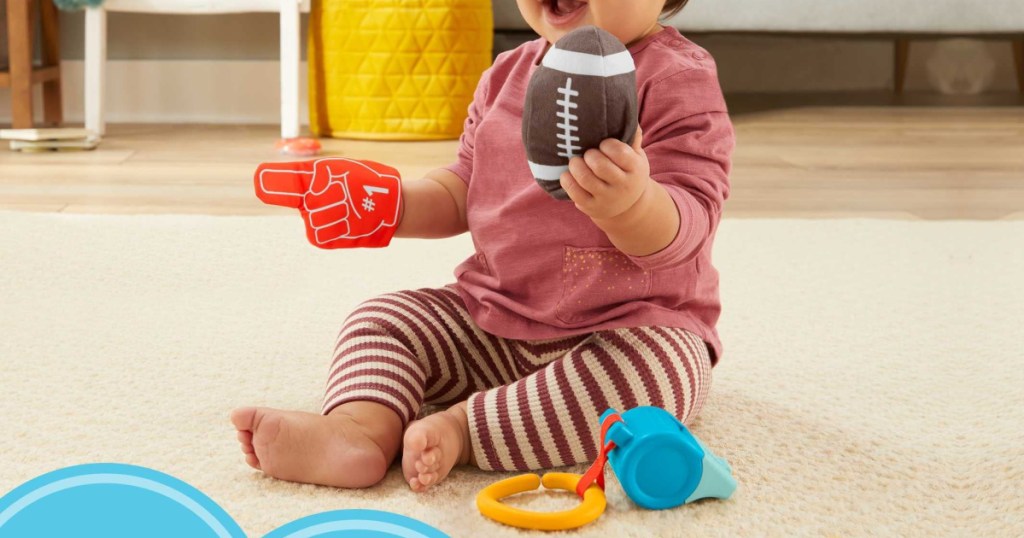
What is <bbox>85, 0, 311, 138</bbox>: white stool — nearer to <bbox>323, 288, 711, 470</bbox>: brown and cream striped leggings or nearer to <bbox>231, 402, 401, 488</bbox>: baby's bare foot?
<bbox>323, 288, 711, 470</bbox>: brown and cream striped leggings

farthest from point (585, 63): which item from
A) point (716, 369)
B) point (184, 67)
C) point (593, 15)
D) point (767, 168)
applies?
point (184, 67)

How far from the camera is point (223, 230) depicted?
1.28 meters

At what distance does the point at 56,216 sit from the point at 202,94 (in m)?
1.11

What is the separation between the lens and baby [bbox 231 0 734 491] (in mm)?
620

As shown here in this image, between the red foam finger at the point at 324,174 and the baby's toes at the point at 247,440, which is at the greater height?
the red foam finger at the point at 324,174

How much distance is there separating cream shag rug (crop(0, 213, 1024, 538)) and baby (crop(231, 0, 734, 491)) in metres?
0.03

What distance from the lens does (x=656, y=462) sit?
1.90 feet

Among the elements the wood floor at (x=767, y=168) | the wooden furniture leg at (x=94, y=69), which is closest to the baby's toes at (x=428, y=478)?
the wood floor at (x=767, y=168)

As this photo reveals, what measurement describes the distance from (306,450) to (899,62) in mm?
2735

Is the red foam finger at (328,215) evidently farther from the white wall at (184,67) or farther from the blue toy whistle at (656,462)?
the white wall at (184,67)

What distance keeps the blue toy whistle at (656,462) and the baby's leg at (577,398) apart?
5cm

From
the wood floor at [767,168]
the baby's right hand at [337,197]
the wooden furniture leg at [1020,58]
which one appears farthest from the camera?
the wooden furniture leg at [1020,58]

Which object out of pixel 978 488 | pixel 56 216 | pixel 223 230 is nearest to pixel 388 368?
pixel 978 488

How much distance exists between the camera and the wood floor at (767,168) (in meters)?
1.47
